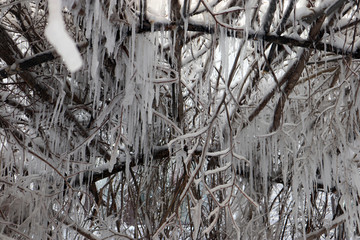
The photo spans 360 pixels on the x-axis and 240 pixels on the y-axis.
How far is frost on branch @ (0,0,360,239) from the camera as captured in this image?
1.89m

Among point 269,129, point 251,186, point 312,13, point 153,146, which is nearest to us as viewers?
point 312,13

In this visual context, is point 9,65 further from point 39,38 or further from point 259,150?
point 259,150

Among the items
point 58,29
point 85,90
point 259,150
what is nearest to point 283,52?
point 259,150

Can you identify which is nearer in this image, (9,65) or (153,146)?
(9,65)

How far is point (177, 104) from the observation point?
2805mm

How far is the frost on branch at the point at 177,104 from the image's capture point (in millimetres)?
1895

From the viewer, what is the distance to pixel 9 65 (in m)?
2.26

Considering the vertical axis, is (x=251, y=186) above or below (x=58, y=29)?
below

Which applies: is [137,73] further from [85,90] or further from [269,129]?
[269,129]

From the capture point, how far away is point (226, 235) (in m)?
3.67

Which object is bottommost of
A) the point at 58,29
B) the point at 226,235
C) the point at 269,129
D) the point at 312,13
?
the point at 226,235

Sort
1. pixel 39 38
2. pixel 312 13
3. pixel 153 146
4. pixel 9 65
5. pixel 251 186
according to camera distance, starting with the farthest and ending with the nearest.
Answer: pixel 251 186
pixel 153 146
pixel 39 38
pixel 9 65
pixel 312 13

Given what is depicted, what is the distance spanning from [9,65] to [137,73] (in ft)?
2.97

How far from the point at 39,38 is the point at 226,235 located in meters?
2.64
